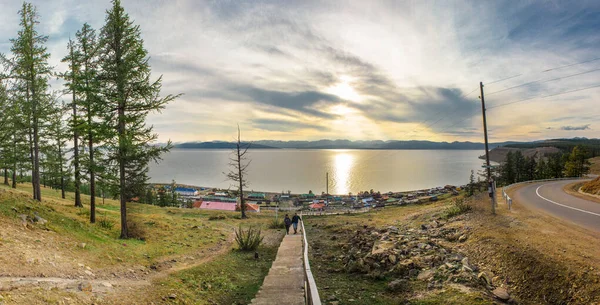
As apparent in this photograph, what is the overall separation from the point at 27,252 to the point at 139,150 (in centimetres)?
733

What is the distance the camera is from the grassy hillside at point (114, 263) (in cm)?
707

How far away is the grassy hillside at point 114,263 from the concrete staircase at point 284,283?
0.84 m

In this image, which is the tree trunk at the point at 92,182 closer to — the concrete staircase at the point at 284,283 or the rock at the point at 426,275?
the concrete staircase at the point at 284,283

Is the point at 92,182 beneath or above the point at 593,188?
above

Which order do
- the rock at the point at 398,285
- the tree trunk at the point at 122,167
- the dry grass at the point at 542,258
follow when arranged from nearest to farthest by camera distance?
1. the dry grass at the point at 542,258
2. the rock at the point at 398,285
3. the tree trunk at the point at 122,167

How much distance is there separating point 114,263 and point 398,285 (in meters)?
10.1

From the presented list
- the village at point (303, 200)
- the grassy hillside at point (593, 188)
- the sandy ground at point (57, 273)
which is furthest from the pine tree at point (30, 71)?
the grassy hillside at point (593, 188)

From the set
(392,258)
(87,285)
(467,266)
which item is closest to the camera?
(87,285)

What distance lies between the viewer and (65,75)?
750 inches

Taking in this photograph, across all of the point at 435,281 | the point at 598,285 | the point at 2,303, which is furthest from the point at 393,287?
the point at 2,303

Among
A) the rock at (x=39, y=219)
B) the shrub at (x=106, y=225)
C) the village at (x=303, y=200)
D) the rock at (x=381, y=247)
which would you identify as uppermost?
the rock at (x=39, y=219)

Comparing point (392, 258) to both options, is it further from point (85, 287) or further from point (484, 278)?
point (85, 287)

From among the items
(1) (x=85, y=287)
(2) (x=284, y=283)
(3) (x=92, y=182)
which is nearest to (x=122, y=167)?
(3) (x=92, y=182)

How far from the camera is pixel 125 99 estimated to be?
50.0ft
